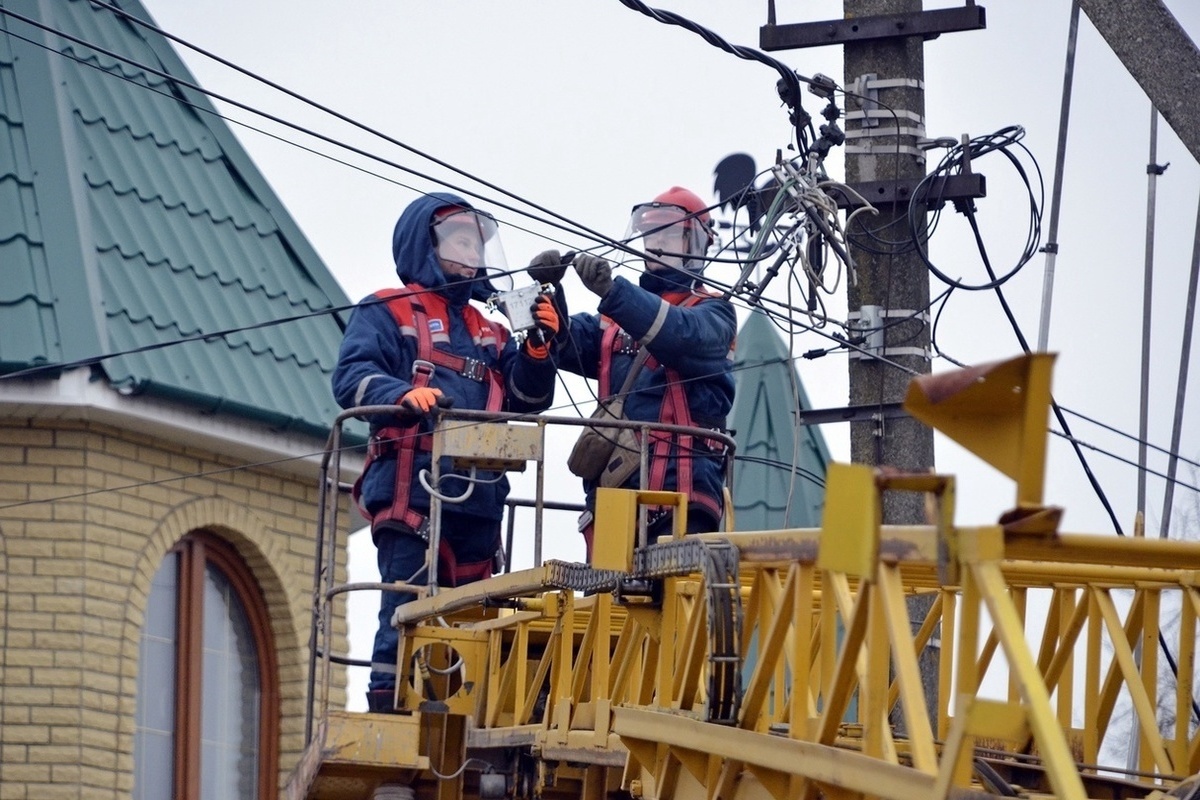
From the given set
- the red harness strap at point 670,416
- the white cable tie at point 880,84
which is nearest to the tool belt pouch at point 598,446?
the red harness strap at point 670,416

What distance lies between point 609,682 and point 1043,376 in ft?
11.2

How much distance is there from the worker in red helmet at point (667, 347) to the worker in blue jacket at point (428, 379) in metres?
0.28

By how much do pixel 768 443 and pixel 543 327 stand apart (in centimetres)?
837

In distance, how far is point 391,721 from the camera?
8289 millimetres

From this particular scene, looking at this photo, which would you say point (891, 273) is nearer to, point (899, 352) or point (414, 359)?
point (899, 352)

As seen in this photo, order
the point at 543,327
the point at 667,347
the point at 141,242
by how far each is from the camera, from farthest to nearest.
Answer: the point at 141,242
the point at 543,327
the point at 667,347

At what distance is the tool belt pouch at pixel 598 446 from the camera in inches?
365

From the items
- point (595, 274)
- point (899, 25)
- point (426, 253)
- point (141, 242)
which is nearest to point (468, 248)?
point (426, 253)

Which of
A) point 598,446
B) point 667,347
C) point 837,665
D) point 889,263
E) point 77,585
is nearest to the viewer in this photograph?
point 837,665

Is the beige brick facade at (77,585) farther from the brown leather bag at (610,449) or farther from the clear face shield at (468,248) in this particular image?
the brown leather bag at (610,449)

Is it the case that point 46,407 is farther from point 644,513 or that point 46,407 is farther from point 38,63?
point 644,513

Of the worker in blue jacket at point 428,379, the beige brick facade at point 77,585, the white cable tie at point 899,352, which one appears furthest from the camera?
the beige brick facade at point 77,585

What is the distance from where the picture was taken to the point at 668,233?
9828 millimetres

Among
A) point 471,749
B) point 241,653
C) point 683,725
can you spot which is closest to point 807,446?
point 241,653
